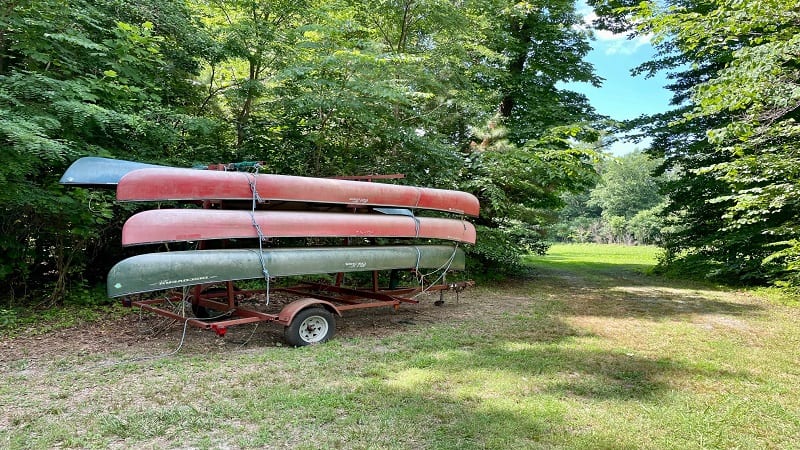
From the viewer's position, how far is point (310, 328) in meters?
5.52

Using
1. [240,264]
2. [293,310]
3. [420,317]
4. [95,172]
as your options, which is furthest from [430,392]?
[95,172]

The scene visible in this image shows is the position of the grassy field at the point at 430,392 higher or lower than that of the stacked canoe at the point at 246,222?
lower

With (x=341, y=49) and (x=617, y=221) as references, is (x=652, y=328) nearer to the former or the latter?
(x=341, y=49)

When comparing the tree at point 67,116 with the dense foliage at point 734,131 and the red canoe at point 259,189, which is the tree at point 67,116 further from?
the dense foliage at point 734,131

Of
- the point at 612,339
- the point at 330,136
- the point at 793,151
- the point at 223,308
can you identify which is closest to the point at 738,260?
the point at 793,151

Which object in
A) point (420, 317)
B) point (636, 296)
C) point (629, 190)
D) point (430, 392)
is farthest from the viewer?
point (629, 190)

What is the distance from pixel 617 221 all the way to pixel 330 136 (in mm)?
49906

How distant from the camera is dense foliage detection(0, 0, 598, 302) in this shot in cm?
567

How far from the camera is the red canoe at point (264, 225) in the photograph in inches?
179

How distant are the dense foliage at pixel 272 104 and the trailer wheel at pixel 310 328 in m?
3.00

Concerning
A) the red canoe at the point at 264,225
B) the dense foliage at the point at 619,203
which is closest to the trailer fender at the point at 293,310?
the red canoe at the point at 264,225

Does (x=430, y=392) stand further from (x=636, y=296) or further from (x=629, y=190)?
(x=629, y=190)

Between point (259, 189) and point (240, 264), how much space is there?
35.4 inches

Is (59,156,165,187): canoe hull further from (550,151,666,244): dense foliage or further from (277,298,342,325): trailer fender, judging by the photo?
(550,151,666,244): dense foliage
